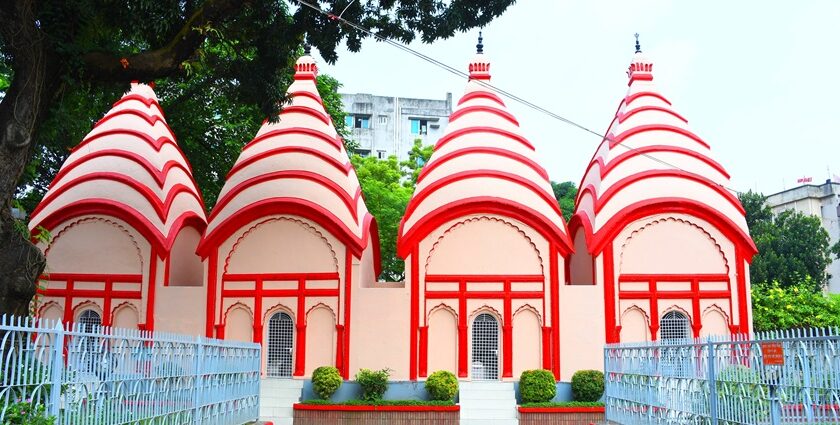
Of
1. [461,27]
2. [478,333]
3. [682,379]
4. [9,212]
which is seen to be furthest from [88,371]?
[478,333]

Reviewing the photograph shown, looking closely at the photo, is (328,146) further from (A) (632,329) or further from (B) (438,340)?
(A) (632,329)

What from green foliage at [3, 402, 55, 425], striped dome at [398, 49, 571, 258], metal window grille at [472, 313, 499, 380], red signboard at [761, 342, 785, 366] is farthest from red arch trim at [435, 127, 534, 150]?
green foliage at [3, 402, 55, 425]

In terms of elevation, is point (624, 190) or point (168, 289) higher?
point (624, 190)

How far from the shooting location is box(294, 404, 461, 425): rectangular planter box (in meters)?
15.0

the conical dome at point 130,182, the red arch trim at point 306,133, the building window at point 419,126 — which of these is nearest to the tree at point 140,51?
the red arch trim at point 306,133

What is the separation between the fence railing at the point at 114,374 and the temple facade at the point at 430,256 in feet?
15.3

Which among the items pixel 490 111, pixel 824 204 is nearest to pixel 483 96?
pixel 490 111

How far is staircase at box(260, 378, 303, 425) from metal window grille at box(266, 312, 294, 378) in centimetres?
41

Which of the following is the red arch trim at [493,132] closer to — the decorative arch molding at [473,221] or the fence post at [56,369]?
the decorative arch molding at [473,221]

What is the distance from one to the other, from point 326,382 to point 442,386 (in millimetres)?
2256

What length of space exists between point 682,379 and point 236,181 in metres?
11.1

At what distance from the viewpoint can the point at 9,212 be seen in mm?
10023

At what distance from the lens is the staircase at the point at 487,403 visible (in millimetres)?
15242

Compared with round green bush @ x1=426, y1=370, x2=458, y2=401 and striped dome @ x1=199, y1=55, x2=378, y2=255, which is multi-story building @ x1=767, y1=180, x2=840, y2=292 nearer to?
striped dome @ x1=199, y1=55, x2=378, y2=255
